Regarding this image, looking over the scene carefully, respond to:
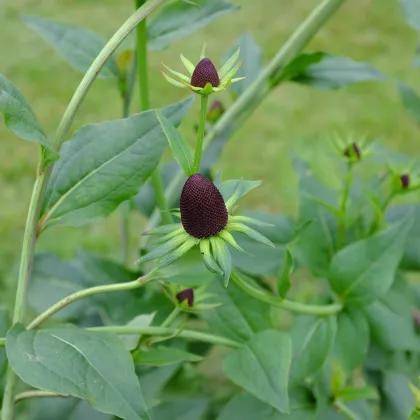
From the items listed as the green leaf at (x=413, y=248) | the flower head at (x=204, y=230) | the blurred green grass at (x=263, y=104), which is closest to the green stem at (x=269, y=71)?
the green leaf at (x=413, y=248)

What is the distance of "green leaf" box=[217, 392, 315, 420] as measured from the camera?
2.47ft

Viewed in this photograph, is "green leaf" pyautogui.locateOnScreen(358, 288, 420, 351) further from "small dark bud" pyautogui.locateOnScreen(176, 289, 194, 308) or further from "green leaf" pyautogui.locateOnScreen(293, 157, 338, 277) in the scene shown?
"small dark bud" pyautogui.locateOnScreen(176, 289, 194, 308)

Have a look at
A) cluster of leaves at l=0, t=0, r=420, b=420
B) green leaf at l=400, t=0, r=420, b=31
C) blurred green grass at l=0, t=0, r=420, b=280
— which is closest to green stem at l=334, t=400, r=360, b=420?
cluster of leaves at l=0, t=0, r=420, b=420

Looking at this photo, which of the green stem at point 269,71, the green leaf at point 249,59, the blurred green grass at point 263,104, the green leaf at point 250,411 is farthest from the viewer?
the blurred green grass at point 263,104

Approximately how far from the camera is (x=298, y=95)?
250cm

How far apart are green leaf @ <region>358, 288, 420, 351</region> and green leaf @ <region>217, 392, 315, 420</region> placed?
16 centimetres

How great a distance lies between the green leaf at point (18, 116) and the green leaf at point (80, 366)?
0.48 ft

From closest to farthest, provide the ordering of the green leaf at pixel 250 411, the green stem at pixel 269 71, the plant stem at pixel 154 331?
the plant stem at pixel 154 331 → the green leaf at pixel 250 411 → the green stem at pixel 269 71

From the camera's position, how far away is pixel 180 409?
0.90 metres

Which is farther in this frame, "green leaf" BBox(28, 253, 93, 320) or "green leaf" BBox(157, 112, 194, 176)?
"green leaf" BBox(28, 253, 93, 320)

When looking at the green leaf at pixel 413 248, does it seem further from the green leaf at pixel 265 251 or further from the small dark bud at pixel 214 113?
the small dark bud at pixel 214 113

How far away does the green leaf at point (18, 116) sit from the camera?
53 cm

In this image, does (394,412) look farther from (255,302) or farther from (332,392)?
(255,302)

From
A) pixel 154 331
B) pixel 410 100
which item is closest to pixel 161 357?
pixel 154 331
